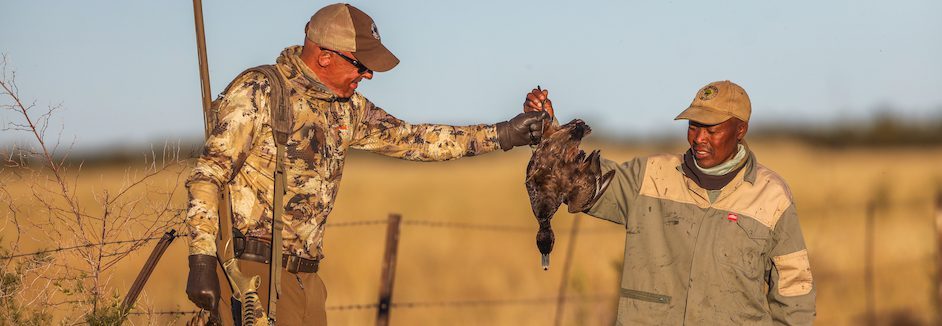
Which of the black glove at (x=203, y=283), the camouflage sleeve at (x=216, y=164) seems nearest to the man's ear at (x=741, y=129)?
the camouflage sleeve at (x=216, y=164)

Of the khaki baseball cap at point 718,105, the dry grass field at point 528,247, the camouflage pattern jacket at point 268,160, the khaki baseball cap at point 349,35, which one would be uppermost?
the khaki baseball cap at point 349,35

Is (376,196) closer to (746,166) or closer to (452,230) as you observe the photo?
(452,230)

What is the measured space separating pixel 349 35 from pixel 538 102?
1.13 meters

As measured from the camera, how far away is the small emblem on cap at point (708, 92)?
21.0ft

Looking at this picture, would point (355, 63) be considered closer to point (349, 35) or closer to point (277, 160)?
point (349, 35)

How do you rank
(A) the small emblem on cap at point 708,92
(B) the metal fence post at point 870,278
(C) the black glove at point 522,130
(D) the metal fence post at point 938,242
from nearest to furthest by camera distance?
1. (A) the small emblem on cap at point 708,92
2. (C) the black glove at point 522,130
3. (D) the metal fence post at point 938,242
4. (B) the metal fence post at point 870,278

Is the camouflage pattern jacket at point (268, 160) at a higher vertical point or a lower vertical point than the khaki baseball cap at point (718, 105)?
lower

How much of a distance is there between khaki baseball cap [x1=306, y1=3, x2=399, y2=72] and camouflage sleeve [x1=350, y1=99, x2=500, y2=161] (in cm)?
48

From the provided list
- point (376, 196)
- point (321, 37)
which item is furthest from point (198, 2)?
point (376, 196)

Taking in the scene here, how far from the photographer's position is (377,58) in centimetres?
621

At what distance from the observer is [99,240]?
812 cm

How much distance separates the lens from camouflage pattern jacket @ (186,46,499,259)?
579 cm

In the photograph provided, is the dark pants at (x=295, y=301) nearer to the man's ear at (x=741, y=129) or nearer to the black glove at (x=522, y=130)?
the black glove at (x=522, y=130)

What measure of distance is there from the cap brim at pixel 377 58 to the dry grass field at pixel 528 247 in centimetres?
256
